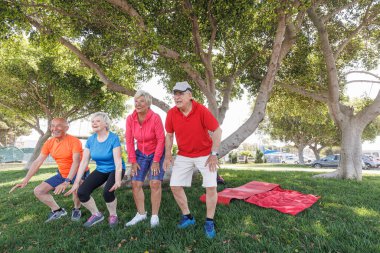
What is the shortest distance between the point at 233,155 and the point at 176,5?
111 ft

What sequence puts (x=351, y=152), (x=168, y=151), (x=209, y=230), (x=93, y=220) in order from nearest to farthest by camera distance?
(x=209, y=230) → (x=168, y=151) → (x=93, y=220) → (x=351, y=152)

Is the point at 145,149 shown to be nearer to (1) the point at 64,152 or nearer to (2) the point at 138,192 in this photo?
(2) the point at 138,192

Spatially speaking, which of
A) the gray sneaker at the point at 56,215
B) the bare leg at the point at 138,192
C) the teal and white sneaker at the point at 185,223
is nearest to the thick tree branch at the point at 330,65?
the teal and white sneaker at the point at 185,223

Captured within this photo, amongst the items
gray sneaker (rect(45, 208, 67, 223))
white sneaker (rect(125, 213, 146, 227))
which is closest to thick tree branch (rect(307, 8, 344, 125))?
white sneaker (rect(125, 213, 146, 227))

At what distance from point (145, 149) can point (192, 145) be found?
0.90 metres

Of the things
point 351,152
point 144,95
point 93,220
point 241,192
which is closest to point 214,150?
point 144,95

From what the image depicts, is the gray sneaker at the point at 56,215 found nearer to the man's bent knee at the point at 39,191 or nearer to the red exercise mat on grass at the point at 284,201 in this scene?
the man's bent knee at the point at 39,191

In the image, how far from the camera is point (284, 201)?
5.57 m

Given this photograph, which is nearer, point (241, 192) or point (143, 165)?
point (143, 165)

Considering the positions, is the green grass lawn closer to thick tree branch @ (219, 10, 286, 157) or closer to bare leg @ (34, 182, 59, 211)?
bare leg @ (34, 182, 59, 211)

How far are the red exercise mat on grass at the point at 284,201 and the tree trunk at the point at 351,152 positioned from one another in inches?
237

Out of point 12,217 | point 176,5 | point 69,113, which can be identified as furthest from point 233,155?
point 12,217

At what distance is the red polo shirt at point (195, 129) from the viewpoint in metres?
3.98

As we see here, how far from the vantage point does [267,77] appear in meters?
8.51
